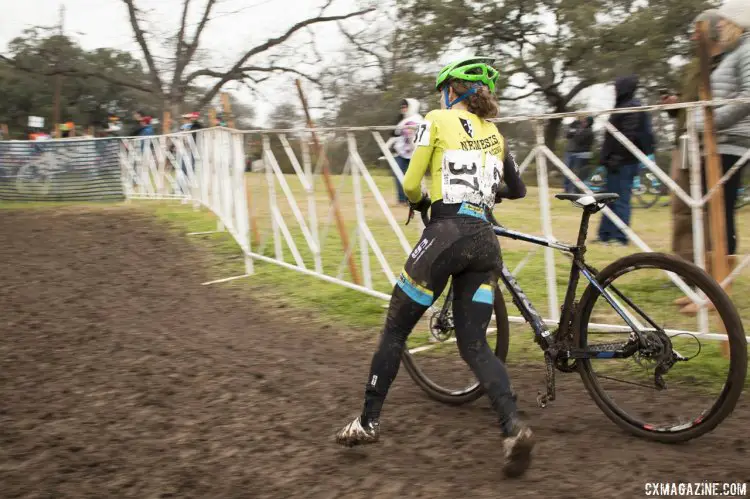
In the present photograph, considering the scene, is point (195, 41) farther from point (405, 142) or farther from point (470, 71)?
point (470, 71)

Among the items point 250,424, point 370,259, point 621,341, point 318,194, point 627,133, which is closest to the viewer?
point 621,341

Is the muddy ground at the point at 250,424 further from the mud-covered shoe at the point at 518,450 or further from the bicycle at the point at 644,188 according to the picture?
the bicycle at the point at 644,188

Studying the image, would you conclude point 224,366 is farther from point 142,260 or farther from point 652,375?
point 142,260

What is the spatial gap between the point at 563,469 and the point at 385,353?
95 centimetres

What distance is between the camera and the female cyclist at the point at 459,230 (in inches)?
139

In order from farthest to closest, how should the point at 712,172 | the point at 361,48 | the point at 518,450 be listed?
the point at 361,48 → the point at 712,172 → the point at 518,450

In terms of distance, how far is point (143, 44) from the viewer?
29469mm

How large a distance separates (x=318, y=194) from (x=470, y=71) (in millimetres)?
4335

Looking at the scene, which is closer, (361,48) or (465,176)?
(465,176)

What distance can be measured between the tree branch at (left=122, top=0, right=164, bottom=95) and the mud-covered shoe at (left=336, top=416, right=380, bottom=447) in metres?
28.2

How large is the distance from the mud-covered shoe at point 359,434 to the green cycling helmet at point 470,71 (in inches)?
64.9

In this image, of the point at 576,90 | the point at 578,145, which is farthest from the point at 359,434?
the point at 576,90

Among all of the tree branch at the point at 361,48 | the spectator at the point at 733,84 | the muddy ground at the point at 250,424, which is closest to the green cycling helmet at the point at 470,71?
the muddy ground at the point at 250,424

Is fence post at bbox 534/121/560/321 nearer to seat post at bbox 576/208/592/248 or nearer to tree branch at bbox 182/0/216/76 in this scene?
seat post at bbox 576/208/592/248
